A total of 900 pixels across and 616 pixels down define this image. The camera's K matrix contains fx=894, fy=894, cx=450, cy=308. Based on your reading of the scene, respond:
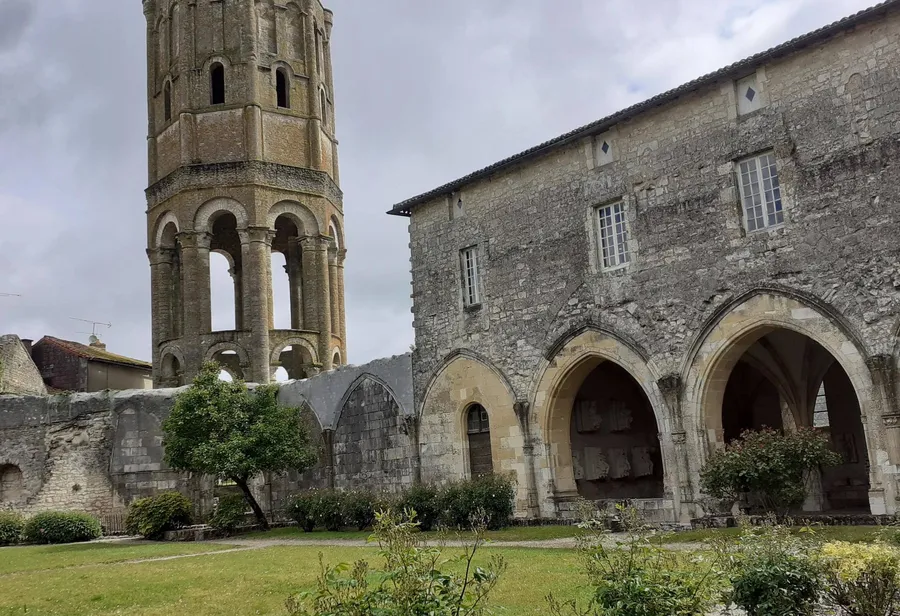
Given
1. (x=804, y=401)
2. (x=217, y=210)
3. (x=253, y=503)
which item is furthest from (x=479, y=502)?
(x=217, y=210)

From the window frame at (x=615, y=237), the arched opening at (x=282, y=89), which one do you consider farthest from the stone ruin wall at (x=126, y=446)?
the arched opening at (x=282, y=89)

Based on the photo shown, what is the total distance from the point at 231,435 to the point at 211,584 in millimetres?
9839

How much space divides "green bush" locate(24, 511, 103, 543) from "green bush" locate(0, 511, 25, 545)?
175 millimetres

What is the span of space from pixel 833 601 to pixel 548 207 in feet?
39.8

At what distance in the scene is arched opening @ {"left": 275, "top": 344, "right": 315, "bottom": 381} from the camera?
3028cm

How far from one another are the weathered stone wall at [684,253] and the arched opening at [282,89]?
44.4 ft

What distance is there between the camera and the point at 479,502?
54.2 feet

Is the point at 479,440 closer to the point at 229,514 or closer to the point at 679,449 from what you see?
the point at 679,449

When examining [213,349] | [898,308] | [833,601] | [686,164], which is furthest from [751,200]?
[213,349]

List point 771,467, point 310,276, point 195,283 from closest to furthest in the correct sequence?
point 771,467, point 195,283, point 310,276

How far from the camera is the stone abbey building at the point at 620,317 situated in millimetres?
13305

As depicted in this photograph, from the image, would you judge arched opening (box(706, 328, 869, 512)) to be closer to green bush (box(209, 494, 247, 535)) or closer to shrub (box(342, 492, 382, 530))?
shrub (box(342, 492, 382, 530))

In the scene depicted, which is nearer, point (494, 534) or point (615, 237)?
point (494, 534)

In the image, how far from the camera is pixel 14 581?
41.2 feet
